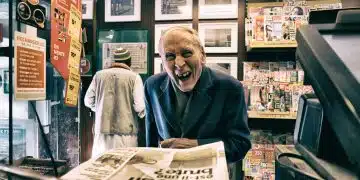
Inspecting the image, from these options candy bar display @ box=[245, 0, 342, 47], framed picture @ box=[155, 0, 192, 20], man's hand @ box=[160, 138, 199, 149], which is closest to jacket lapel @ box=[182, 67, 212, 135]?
man's hand @ box=[160, 138, 199, 149]

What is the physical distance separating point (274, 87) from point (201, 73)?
5.57ft

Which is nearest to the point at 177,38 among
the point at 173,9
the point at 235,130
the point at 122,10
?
the point at 235,130

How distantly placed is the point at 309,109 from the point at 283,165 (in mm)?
179

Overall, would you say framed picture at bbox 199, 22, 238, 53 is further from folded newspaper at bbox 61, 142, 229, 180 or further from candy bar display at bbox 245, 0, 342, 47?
folded newspaper at bbox 61, 142, 229, 180

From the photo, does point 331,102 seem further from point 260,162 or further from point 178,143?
point 260,162

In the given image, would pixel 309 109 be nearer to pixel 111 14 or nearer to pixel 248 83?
pixel 248 83

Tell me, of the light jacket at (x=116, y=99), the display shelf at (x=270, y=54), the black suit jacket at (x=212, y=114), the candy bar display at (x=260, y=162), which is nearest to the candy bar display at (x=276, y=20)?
the display shelf at (x=270, y=54)

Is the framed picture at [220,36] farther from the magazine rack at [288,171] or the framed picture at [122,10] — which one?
the magazine rack at [288,171]

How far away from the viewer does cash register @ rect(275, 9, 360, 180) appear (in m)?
0.49

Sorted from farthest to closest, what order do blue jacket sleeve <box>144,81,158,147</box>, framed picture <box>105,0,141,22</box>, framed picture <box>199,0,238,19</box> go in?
1. framed picture <box>105,0,141,22</box>
2. framed picture <box>199,0,238,19</box>
3. blue jacket sleeve <box>144,81,158,147</box>

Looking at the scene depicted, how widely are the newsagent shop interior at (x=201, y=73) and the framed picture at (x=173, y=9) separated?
1cm

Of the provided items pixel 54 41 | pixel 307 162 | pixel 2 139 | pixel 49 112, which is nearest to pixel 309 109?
pixel 307 162

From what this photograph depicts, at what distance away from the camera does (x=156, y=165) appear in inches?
25.6

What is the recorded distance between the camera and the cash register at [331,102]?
0.49 meters
